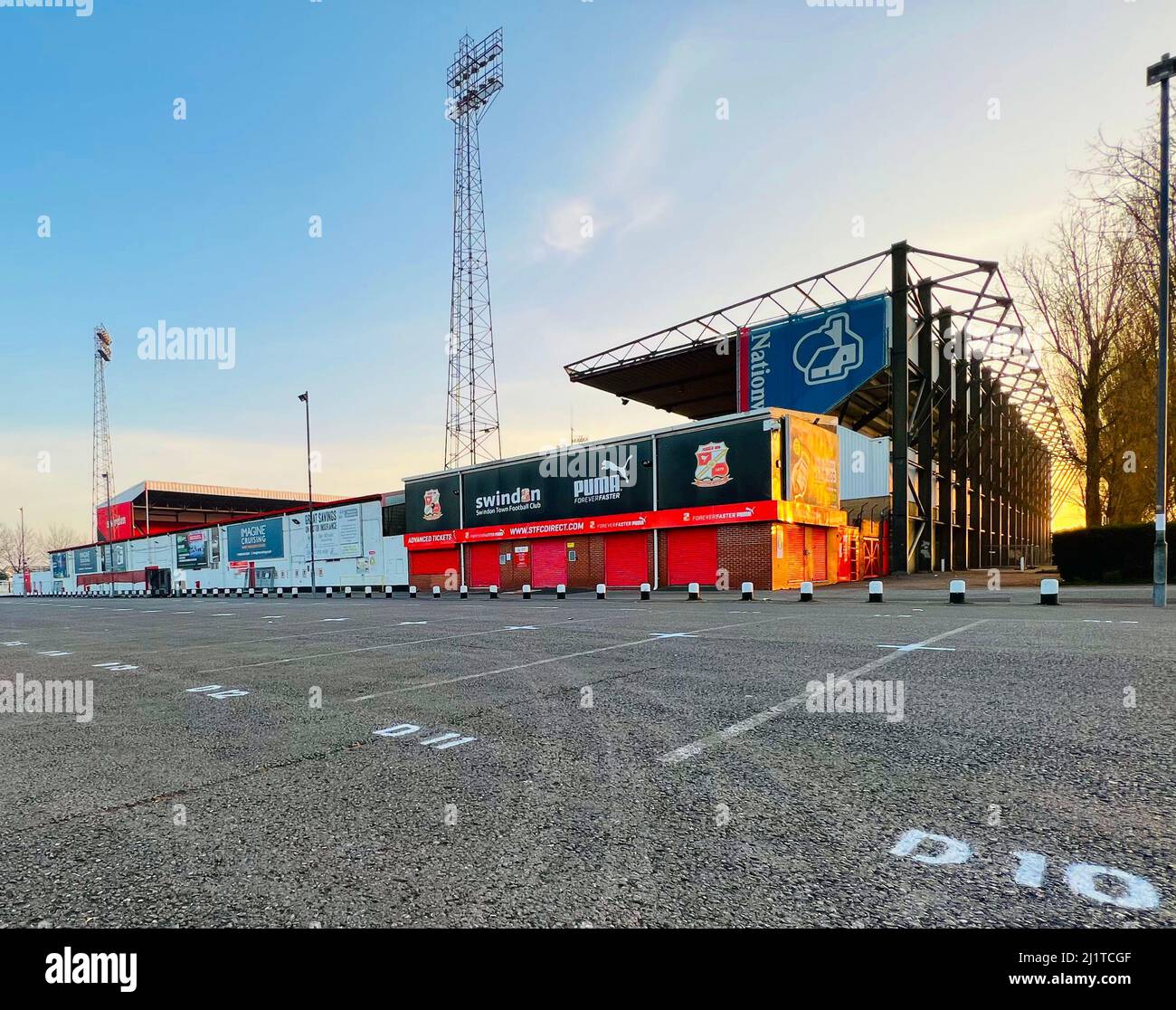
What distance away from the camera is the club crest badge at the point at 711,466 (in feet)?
89.0

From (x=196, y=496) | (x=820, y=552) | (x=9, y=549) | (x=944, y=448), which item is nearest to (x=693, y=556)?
(x=820, y=552)

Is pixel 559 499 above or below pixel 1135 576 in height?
above

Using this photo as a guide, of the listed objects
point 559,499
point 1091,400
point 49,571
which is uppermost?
point 1091,400

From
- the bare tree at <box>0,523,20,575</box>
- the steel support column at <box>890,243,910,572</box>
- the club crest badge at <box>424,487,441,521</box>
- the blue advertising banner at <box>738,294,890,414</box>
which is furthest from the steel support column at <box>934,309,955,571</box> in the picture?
the bare tree at <box>0,523,20,575</box>

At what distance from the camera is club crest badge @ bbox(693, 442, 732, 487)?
2712 centimetres

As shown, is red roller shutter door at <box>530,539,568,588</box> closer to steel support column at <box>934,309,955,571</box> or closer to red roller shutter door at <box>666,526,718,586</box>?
red roller shutter door at <box>666,526,718,586</box>

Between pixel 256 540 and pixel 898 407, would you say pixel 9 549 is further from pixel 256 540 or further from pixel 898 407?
pixel 898 407

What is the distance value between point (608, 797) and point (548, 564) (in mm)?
30863

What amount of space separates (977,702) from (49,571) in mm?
110737

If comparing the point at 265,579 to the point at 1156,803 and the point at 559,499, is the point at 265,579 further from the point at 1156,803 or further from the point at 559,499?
the point at 1156,803

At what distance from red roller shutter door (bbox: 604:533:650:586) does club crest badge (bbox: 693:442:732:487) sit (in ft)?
13.4

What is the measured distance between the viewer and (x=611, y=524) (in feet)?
101

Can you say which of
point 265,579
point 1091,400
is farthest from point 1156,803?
point 265,579
